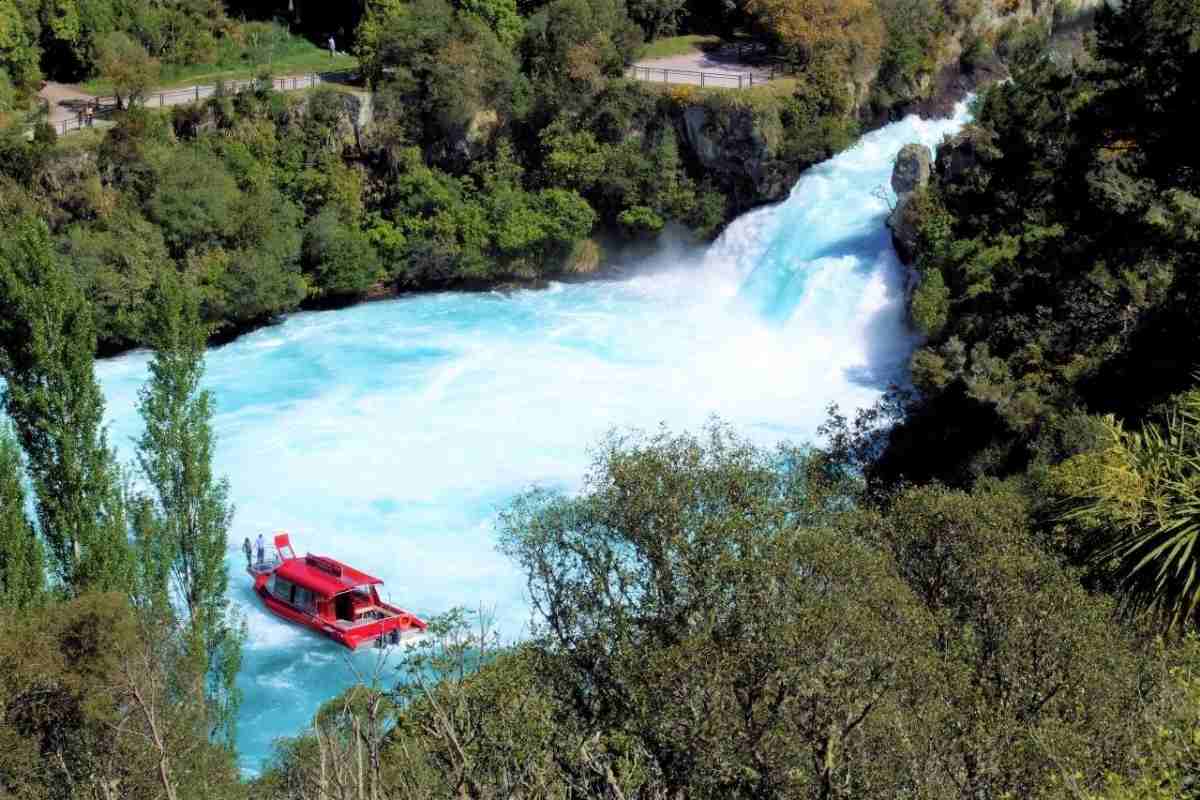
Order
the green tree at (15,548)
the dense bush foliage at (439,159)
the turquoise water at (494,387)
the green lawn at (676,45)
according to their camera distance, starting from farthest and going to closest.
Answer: the green lawn at (676,45) → the dense bush foliage at (439,159) → the turquoise water at (494,387) → the green tree at (15,548)

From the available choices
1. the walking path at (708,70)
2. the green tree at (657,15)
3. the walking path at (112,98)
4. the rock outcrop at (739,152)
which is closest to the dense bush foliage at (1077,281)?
the rock outcrop at (739,152)

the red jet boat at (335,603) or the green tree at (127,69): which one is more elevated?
the green tree at (127,69)

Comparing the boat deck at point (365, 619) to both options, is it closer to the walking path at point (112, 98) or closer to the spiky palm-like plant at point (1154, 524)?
the spiky palm-like plant at point (1154, 524)

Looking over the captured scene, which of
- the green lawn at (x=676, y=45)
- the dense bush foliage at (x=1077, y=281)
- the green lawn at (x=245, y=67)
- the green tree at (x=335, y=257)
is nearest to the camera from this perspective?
the dense bush foliage at (x=1077, y=281)

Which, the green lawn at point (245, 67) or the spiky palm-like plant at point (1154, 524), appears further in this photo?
the green lawn at point (245, 67)

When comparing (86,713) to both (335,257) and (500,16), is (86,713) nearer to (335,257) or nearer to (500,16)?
(335,257)

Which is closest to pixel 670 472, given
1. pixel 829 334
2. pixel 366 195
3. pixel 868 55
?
pixel 829 334

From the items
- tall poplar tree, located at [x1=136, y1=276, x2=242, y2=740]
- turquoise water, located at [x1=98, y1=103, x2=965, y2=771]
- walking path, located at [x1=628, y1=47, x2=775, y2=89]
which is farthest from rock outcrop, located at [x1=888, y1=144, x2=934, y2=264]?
tall poplar tree, located at [x1=136, y1=276, x2=242, y2=740]

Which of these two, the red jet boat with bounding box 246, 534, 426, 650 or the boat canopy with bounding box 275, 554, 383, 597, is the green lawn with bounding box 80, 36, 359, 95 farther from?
the red jet boat with bounding box 246, 534, 426, 650
